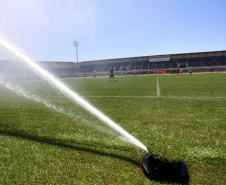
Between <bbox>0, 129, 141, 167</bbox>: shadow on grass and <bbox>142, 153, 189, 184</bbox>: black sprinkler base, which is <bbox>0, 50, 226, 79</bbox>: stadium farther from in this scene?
<bbox>142, 153, 189, 184</bbox>: black sprinkler base

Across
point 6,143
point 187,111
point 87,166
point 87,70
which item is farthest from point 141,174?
point 87,70

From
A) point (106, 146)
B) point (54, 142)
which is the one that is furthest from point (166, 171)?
point (54, 142)

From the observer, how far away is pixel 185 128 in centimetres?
294

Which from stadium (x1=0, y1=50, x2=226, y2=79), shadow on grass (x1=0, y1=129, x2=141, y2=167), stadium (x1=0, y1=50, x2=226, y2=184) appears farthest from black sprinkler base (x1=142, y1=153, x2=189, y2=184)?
stadium (x1=0, y1=50, x2=226, y2=79)

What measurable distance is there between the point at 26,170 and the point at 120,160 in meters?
1.13

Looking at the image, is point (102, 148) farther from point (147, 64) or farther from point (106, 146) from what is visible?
point (147, 64)

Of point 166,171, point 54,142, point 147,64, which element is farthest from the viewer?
point 147,64

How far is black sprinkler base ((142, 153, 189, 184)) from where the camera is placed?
160cm

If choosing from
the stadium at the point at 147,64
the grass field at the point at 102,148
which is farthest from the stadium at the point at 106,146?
the stadium at the point at 147,64

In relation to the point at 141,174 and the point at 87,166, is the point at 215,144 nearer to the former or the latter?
the point at 141,174

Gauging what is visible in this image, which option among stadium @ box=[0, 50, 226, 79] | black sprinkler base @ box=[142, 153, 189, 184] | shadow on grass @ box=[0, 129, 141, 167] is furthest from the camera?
stadium @ box=[0, 50, 226, 79]

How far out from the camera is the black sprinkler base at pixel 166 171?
5.24ft

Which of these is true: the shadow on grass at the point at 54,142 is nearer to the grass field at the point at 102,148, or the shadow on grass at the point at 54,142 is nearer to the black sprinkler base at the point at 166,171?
the grass field at the point at 102,148

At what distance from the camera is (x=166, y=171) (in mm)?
1665
